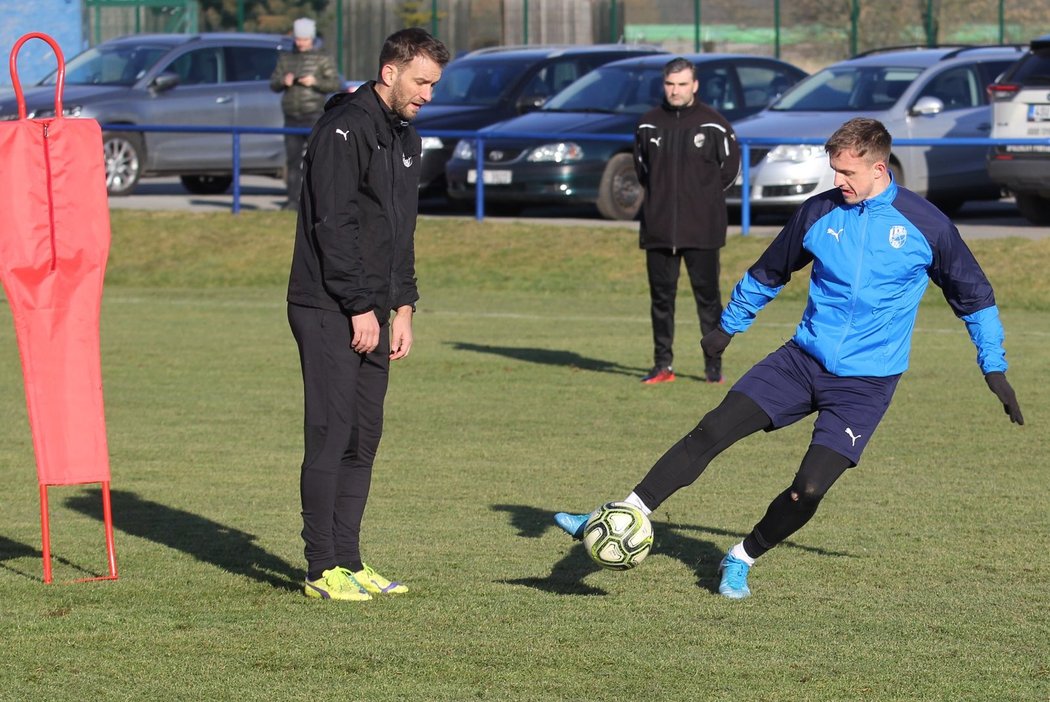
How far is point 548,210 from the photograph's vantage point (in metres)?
23.0

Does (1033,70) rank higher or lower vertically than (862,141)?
higher

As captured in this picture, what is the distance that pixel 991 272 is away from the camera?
16.8 m

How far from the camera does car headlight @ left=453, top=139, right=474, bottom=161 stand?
20.9 m

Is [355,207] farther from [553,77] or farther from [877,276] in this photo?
[553,77]

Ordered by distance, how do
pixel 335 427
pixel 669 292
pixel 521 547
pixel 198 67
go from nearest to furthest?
1. pixel 335 427
2. pixel 521 547
3. pixel 669 292
4. pixel 198 67

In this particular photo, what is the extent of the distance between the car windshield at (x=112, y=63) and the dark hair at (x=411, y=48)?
19.2m

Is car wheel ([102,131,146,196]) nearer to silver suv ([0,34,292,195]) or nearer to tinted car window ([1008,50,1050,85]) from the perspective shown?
silver suv ([0,34,292,195])

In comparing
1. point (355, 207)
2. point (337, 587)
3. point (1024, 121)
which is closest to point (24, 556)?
point (337, 587)

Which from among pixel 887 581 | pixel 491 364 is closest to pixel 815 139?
pixel 491 364

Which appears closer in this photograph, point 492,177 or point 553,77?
point 492,177

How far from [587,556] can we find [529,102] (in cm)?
1625

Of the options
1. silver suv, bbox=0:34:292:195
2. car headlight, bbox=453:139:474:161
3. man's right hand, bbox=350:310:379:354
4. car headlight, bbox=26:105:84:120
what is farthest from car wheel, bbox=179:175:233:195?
man's right hand, bbox=350:310:379:354

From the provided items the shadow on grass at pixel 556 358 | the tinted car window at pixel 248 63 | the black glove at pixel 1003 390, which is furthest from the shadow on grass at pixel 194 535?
the tinted car window at pixel 248 63

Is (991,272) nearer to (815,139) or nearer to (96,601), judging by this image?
(815,139)
